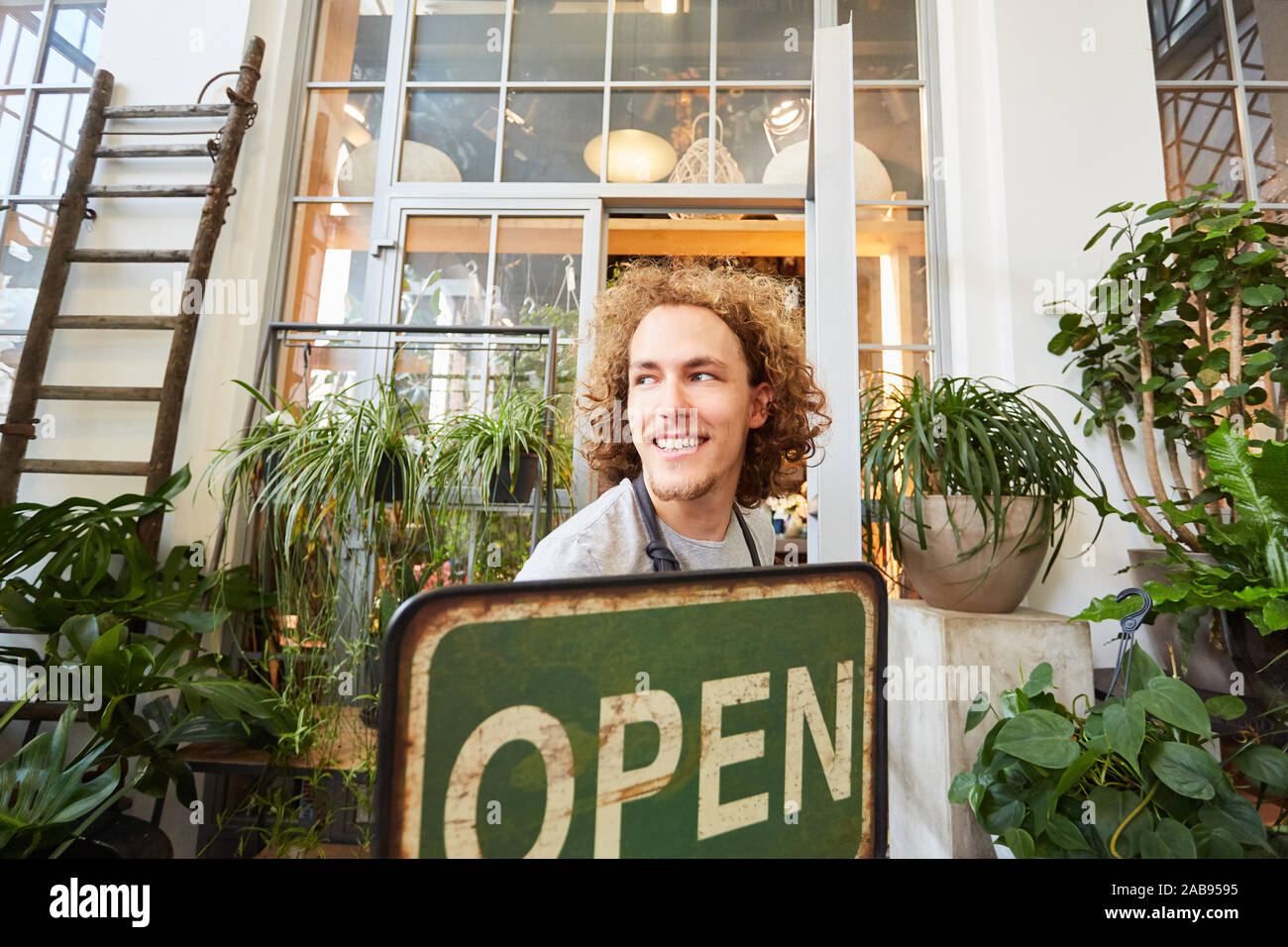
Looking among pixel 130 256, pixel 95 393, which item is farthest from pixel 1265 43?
pixel 95 393

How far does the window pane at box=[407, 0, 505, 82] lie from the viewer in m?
2.83

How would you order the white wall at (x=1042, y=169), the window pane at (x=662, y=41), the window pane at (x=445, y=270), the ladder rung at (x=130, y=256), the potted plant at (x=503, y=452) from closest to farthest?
the potted plant at (x=503, y=452) → the white wall at (x=1042, y=169) → the ladder rung at (x=130, y=256) → the window pane at (x=445, y=270) → the window pane at (x=662, y=41)

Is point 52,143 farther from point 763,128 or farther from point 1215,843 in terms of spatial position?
point 1215,843

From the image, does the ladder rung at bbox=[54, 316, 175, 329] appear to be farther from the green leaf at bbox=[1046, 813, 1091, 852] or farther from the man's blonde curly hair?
the green leaf at bbox=[1046, 813, 1091, 852]

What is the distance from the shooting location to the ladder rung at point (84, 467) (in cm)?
227

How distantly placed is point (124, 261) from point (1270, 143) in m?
4.62

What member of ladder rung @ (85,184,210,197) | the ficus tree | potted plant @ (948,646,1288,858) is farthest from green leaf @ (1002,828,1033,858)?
ladder rung @ (85,184,210,197)

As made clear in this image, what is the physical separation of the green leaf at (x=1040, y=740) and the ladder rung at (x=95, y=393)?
9.41 ft

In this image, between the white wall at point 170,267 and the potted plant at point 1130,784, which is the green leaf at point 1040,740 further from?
the white wall at point 170,267

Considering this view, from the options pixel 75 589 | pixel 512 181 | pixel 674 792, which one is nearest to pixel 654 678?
pixel 674 792

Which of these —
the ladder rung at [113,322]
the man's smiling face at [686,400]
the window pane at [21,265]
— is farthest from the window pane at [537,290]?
the window pane at [21,265]

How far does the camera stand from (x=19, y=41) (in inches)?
111
